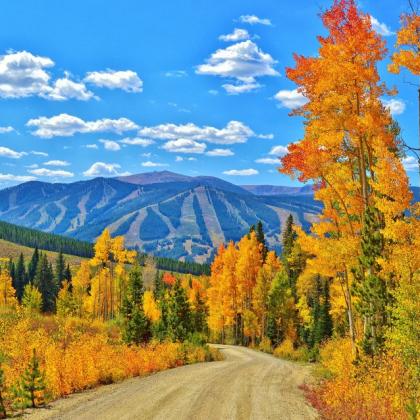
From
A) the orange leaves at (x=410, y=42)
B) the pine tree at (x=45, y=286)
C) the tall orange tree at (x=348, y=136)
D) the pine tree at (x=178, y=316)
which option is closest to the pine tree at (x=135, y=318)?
the pine tree at (x=178, y=316)

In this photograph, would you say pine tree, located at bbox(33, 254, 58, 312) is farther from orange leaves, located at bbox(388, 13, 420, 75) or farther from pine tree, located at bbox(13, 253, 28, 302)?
orange leaves, located at bbox(388, 13, 420, 75)

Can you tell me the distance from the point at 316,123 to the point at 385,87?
300 cm

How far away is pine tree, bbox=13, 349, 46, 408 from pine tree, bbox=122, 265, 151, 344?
78.6ft

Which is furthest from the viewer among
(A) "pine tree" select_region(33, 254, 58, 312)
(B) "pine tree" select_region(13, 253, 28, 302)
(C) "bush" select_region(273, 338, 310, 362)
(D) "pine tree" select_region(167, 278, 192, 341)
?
(B) "pine tree" select_region(13, 253, 28, 302)

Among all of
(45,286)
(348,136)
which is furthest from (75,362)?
(45,286)

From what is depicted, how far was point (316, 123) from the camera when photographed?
19141 millimetres

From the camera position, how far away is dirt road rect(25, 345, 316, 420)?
14109mm

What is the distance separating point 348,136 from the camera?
19734mm

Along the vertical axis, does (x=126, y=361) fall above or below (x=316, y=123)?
below

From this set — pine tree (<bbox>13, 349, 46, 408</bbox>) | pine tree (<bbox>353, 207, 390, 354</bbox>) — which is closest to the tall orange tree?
pine tree (<bbox>353, 207, 390, 354</bbox>)

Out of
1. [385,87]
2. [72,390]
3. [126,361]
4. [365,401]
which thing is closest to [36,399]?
[72,390]

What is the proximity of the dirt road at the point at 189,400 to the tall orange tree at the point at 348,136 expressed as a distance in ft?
18.4

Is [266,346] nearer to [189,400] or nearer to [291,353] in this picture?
[291,353]

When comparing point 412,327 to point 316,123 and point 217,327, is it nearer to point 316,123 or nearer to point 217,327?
point 316,123
